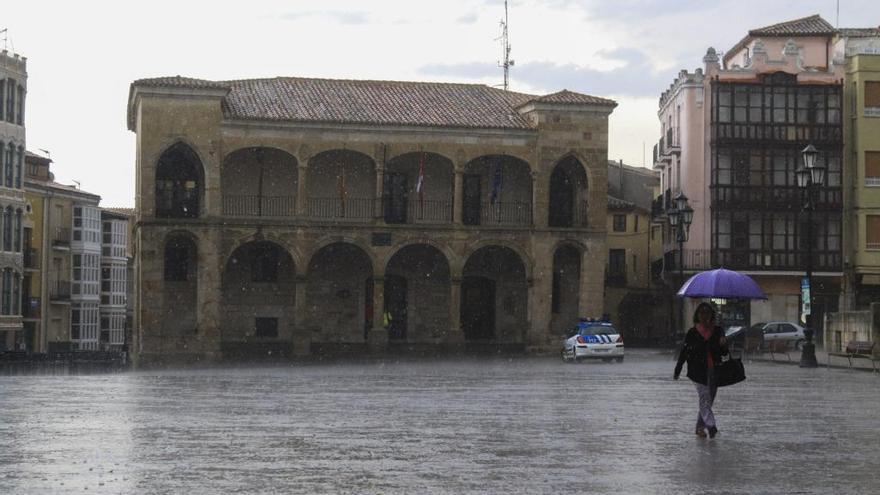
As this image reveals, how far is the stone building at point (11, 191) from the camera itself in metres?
63.7

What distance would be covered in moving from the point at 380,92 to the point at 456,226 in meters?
6.67

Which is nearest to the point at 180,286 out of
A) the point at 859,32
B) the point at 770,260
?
the point at 770,260

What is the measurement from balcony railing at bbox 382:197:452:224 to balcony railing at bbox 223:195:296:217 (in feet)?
10.9

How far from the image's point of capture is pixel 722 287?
A: 38.3m

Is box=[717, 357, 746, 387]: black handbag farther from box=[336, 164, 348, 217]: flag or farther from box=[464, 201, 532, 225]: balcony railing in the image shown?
box=[464, 201, 532, 225]: balcony railing

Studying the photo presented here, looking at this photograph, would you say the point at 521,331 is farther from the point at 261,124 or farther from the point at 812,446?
the point at 812,446

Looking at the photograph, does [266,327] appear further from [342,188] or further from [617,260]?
[617,260]

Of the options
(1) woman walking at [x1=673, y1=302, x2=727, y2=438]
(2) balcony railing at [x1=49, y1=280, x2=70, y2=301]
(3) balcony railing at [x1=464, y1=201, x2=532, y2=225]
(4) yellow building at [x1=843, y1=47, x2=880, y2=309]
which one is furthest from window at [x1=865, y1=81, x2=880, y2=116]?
(1) woman walking at [x1=673, y1=302, x2=727, y2=438]

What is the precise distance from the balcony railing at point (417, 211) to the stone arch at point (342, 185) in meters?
0.78

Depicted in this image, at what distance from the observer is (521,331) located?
182 feet

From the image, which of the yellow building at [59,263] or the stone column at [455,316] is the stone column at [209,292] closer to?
the stone column at [455,316]

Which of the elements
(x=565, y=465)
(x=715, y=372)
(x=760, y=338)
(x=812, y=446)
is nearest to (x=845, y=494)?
(x=565, y=465)

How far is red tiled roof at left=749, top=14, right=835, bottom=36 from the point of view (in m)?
65.2

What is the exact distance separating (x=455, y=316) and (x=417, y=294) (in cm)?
274
